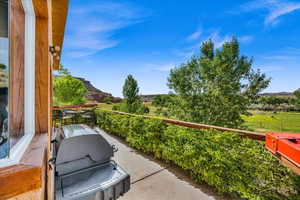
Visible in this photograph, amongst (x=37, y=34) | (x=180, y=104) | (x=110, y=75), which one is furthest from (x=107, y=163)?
(x=110, y=75)

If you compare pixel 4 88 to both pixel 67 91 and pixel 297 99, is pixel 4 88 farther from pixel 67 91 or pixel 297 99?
pixel 297 99

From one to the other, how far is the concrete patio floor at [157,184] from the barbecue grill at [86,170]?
54 centimetres

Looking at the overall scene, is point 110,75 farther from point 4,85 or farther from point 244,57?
point 4,85

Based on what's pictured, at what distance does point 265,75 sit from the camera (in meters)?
9.38

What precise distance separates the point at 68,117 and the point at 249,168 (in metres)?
8.39

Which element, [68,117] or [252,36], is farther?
[252,36]

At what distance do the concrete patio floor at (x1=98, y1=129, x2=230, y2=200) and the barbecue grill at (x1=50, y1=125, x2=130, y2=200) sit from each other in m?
0.54

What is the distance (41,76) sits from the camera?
3.65ft

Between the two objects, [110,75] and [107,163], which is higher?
[110,75]

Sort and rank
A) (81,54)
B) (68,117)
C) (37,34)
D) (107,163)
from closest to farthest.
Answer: (37,34) < (107,163) < (68,117) < (81,54)

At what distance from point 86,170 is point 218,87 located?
31.4 feet

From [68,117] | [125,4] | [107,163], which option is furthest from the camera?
[68,117]

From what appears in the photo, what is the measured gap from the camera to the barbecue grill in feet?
6.14

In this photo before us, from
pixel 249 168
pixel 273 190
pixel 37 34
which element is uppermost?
pixel 37 34
